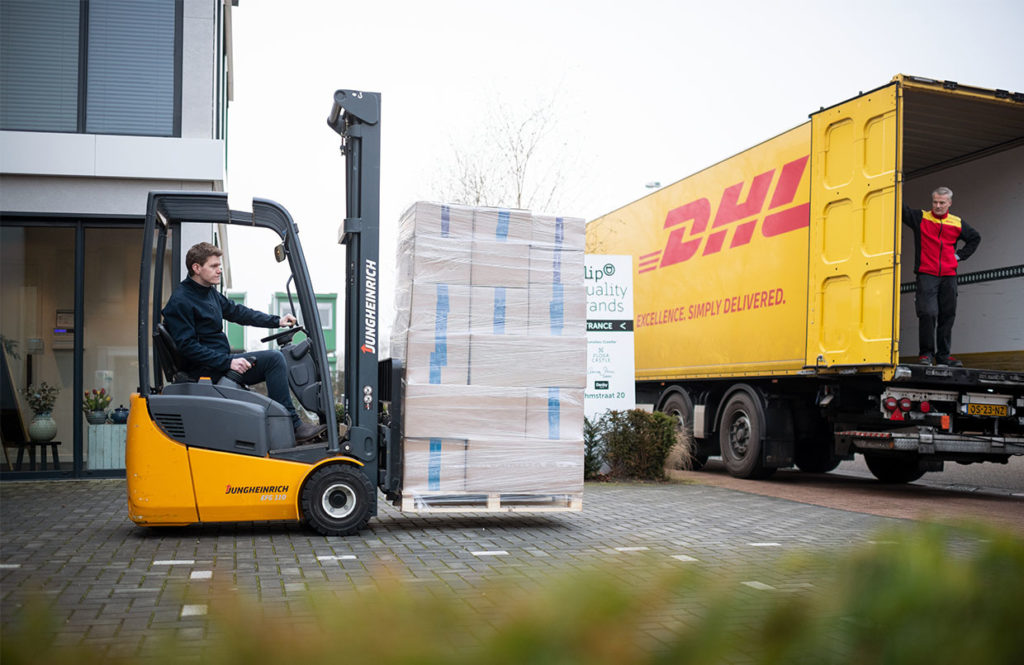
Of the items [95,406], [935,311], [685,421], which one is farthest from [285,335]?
[685,421]

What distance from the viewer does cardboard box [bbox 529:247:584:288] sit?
7660 mm

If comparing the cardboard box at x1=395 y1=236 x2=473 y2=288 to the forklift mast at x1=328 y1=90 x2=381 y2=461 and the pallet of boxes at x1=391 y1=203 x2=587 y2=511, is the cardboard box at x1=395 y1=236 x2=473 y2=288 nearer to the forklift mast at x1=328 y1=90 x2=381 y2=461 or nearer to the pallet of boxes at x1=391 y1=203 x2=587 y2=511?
the pallet of boxes at x1=391 y1=203 x2=587 y2=511

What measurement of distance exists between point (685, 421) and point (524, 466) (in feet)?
23.1

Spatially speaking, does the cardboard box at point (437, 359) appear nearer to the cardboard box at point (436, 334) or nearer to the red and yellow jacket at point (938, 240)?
the cardboard box at point (436, 334)

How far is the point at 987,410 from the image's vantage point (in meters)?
10.3

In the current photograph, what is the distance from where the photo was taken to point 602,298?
12805mm

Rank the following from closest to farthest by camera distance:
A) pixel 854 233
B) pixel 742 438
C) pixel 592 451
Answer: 1. pixel 854 233
2. pixel 592 451
3. pixel 742 438

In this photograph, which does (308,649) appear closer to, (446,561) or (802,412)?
(446,561)

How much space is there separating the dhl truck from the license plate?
0.02 metres

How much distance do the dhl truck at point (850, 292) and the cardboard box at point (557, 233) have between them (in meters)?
3.61

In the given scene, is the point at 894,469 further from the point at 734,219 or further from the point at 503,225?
the point at 503,225

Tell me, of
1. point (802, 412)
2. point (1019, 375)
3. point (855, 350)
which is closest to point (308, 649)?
point (855, 350)

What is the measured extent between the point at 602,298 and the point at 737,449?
2.68m

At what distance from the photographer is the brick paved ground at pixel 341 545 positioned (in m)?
5.04
